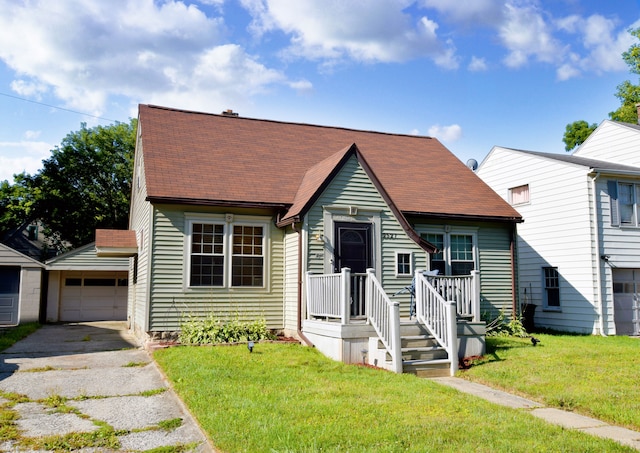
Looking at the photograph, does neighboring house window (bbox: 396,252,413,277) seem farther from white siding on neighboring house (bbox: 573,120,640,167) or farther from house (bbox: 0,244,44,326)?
house (bbox: 0,244,44,326)

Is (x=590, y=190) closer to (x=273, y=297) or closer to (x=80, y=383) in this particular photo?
(x=273, y=297)

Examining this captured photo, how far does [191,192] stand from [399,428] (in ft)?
27.6

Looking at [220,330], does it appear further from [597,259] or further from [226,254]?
[597,259]

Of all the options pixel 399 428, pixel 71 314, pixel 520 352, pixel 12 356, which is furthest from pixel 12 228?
pixel 399 428

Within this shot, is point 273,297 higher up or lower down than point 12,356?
higher up

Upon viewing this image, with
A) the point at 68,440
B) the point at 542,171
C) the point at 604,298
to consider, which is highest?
the point at 542,171

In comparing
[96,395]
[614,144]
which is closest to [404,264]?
[96,395]

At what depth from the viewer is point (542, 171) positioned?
18391mm

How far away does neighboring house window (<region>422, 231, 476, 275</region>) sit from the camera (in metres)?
14.9

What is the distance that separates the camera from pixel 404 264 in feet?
44.0

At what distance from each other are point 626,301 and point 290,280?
10.8m

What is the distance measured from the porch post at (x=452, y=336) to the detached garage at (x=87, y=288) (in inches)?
614

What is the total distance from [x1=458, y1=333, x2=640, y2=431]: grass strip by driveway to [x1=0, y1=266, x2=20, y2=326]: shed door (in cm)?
1682

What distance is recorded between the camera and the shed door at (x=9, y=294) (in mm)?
20281
